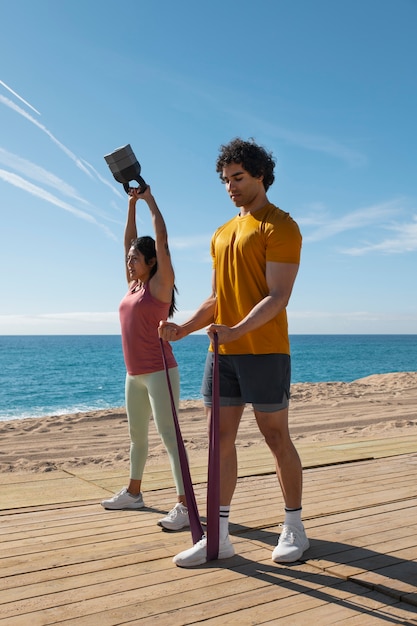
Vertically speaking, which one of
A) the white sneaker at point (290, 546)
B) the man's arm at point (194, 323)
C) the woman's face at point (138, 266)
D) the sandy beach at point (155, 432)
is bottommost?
the sandy beach at point (155, 432)

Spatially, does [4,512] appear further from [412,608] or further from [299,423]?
[299,423]

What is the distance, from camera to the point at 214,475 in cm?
264

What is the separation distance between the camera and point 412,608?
2.23m

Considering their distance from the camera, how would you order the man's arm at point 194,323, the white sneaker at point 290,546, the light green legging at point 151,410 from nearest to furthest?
1. the white sneaker at point 290,546
2. the man's arm at point 194,323
3. the light green legging at point 151,410

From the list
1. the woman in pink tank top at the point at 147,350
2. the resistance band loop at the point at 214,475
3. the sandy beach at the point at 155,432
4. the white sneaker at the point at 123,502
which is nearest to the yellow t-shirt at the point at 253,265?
the resistance band loop at the point at 214,475

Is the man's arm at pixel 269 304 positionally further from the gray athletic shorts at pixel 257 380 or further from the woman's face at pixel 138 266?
the woman's face at pixel 138 266

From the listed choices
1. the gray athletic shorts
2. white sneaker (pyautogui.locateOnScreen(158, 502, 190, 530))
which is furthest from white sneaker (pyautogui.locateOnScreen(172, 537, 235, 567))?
the gray athletic shorts

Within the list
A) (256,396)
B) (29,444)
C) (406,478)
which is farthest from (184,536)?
(29,444)

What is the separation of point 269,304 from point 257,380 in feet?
1.10

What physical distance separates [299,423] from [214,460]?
241 inches

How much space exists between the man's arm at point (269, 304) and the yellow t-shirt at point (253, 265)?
0.04 meters

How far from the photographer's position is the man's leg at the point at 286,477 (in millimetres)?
2682

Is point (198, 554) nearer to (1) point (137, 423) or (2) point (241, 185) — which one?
(1) point (137, 423)

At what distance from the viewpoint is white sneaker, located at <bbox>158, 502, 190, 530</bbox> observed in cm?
316
